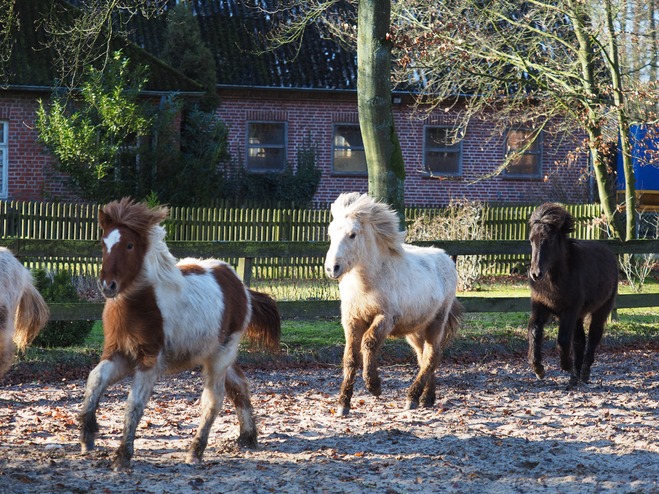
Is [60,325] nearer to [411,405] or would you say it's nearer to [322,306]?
[322,306]

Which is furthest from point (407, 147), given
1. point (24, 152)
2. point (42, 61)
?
point (24, 152)

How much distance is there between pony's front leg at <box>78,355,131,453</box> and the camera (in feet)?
14.3

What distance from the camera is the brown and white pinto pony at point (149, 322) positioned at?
436 centimetres

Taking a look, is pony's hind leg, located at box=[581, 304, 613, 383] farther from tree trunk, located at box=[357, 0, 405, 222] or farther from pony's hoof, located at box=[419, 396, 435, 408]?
tree trunk, located at box=[357, 0, 405, 222]

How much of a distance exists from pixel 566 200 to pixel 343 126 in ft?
23.5

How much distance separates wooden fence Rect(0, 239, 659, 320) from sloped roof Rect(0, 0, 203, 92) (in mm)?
10789

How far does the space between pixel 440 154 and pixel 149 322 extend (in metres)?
19.1

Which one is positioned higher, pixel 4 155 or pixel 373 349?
pixel 4 155

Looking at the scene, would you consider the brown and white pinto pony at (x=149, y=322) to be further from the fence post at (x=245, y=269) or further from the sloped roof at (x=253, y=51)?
the sloped roof at (x=253, y=51)

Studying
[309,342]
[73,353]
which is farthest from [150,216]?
[309,342]

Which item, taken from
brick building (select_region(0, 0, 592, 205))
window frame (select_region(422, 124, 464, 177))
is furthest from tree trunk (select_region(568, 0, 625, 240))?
window frame (select_region(422, 124, 464, 177))

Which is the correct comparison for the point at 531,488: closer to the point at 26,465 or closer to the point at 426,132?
the point at 26,465

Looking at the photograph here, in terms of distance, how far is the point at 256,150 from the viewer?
71.9 ft

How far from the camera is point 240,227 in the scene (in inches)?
608
